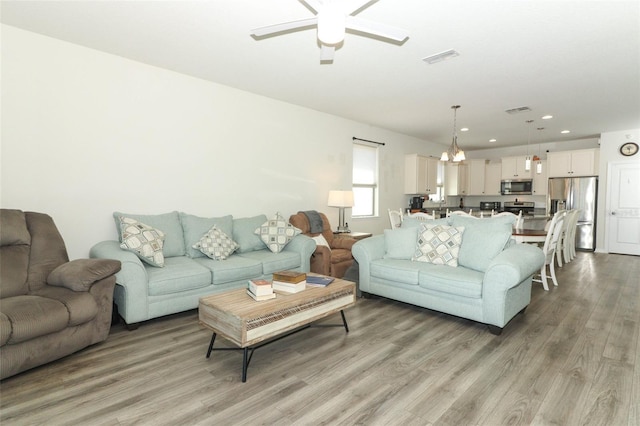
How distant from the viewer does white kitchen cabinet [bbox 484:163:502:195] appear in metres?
8.72

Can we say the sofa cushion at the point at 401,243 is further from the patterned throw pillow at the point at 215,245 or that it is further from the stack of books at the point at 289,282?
the patterned throw pillow at the point at 215,245

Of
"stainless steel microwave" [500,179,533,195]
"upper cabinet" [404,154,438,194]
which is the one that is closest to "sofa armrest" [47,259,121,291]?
"upper cabinet" [404,154,438,194]

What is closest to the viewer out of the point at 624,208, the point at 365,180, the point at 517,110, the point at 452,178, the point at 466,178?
the point at 517,110

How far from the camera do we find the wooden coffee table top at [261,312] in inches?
82.5

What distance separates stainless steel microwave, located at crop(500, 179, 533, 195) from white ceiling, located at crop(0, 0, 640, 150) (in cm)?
306

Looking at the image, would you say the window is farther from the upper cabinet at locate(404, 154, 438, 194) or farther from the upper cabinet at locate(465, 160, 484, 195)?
the upper cabinet at locate(465, 160, 484, 195)

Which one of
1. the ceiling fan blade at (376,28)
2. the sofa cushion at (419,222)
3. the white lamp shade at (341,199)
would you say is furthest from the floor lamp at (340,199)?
the ceiling fan blade at (376,28)

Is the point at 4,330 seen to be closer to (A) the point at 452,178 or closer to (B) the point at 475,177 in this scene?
(A) the point at 452,178

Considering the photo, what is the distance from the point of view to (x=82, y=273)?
94.4 inches

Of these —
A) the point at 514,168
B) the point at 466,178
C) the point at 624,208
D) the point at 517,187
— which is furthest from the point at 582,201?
the point at 466,178

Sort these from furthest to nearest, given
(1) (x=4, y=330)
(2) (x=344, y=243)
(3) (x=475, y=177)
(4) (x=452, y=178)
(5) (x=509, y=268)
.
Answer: (3) (x=475, y=177) < (4) (x=452, y=178) < (2) (x=344, y=243) < (5) (x=509, y=268) < (1) (x=4, y=330)

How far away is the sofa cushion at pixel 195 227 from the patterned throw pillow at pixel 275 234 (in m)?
0.43

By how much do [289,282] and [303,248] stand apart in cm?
157

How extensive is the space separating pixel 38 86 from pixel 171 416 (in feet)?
10.3
